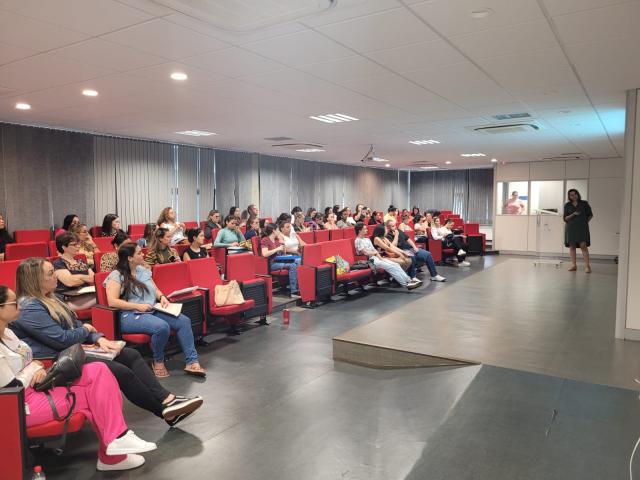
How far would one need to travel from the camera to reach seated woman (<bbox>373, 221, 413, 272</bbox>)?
898cm

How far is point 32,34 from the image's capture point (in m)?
3.68

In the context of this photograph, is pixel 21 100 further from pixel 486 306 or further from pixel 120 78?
pixel 486 306

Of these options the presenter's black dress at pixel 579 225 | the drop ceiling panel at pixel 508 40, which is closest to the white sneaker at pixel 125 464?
the drop ceiling panel at pixel 508 40

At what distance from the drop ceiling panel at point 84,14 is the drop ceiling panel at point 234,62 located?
2.87 ft

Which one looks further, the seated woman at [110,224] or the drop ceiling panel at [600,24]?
the seated woman at [110,224]

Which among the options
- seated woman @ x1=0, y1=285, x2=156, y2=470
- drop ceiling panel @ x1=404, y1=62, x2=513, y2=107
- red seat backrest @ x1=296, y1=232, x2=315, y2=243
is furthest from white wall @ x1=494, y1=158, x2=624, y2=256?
seated woman @ x1=0, y1=285, x2=156, y2=470

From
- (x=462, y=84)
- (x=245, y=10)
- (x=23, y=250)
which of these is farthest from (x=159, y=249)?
(x=462, y=84)

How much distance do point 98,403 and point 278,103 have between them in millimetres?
4569

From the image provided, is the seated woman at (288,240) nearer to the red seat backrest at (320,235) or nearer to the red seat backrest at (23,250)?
the red seat backrest at (320,235)

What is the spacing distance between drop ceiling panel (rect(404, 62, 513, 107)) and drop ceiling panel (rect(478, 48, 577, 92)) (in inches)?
5.9

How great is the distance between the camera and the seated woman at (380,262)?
27.8 ft

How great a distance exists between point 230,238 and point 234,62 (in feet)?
11.6

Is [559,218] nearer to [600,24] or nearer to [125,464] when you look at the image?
[600,24]

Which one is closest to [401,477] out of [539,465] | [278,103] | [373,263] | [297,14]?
[539,465]
